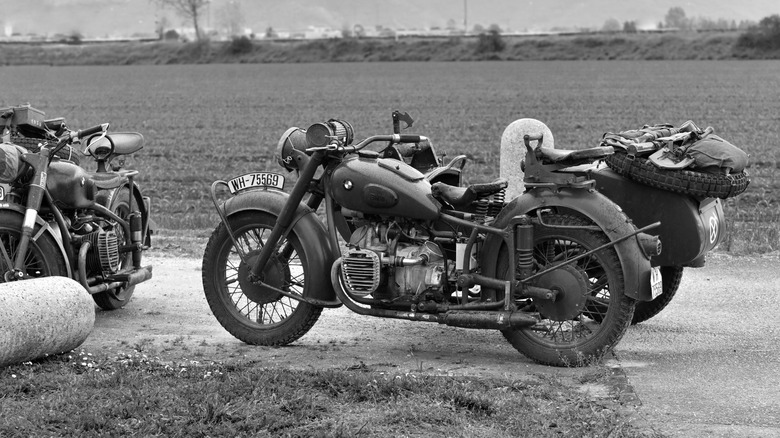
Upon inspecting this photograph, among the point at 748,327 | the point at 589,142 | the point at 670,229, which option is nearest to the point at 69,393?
the point at 670,229

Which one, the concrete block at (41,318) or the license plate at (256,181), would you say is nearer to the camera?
the concrete block at (41,318)

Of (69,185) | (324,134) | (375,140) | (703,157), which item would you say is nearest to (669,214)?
(703,157)

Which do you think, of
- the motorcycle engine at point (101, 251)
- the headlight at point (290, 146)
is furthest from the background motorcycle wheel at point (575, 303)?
the motorcycle engine at point (101, 251)

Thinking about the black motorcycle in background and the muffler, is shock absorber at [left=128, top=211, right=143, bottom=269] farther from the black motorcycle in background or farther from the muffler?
the muffler

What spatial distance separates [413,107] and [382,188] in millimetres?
32261

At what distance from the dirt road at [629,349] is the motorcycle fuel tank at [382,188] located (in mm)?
914

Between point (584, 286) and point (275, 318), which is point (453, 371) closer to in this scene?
point (584, 286)

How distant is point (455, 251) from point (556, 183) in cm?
77

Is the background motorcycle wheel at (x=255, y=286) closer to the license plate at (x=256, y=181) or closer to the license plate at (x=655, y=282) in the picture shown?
the license plate at (x=256, y=181)

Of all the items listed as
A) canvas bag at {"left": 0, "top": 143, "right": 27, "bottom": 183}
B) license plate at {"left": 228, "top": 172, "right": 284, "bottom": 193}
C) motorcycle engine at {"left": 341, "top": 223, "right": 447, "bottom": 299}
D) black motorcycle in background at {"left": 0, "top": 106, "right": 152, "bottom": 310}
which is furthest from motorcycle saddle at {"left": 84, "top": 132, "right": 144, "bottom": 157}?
motorcycle engine at {"left": 341, "top": 223, "right": 447, "bottom": 299}

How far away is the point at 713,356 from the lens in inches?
256

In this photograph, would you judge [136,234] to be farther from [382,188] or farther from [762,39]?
[762,39]

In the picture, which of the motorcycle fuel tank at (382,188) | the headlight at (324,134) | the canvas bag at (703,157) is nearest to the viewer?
the canvas bag at (703,157)

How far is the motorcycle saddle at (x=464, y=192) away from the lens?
20.8 ft
